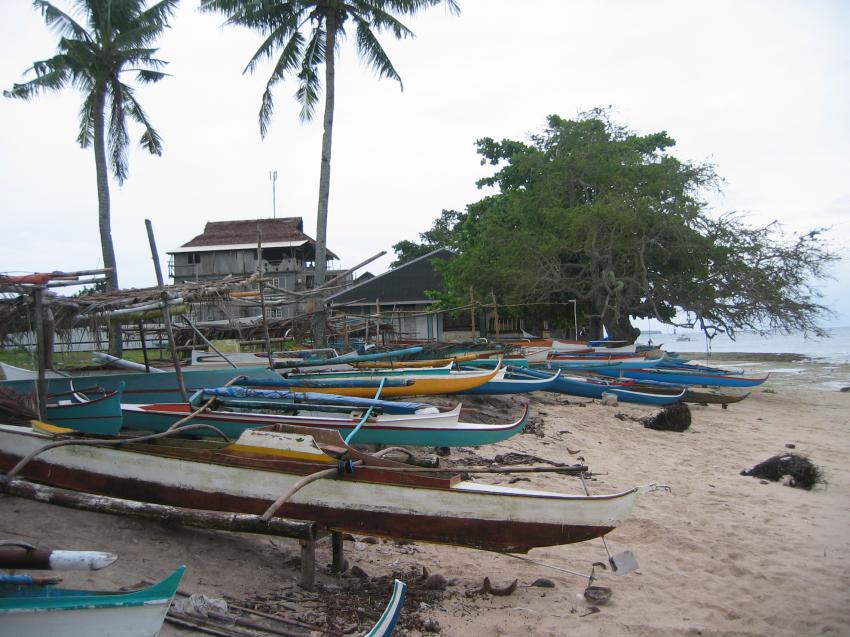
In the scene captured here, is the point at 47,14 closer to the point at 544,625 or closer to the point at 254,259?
the point at 544,625

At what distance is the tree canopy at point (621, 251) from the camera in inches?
819

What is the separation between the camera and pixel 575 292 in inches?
909

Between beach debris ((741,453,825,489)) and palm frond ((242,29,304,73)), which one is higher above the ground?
palm frond ((242,29,304,73))

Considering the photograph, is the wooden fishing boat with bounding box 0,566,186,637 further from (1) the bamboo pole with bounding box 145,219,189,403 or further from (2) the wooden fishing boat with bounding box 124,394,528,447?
(1) the bamboo pole with bounding box 145,219,189,403

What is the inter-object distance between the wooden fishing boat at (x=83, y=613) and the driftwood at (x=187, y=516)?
4.50ft

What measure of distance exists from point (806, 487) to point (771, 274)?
15.0m

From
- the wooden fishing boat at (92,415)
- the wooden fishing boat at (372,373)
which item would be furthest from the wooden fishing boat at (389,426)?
the wooden fishing boat at (372,373)

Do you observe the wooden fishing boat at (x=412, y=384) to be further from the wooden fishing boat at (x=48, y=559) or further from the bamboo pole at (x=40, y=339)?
the wooden fishing boat at (x=48, y=559)

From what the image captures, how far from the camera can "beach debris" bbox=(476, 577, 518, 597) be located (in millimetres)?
4758

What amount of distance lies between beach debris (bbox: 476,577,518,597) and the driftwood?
1354 millimetres

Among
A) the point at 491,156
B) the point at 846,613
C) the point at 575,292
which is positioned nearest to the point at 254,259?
the point at 491,156

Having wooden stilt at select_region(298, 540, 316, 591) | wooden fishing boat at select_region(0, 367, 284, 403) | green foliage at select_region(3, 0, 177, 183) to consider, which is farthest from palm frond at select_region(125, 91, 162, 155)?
wooden stilt at select_region(298, 540, 316, 591)

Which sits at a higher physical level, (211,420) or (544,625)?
(211,420)

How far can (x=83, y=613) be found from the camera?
2920 mm
